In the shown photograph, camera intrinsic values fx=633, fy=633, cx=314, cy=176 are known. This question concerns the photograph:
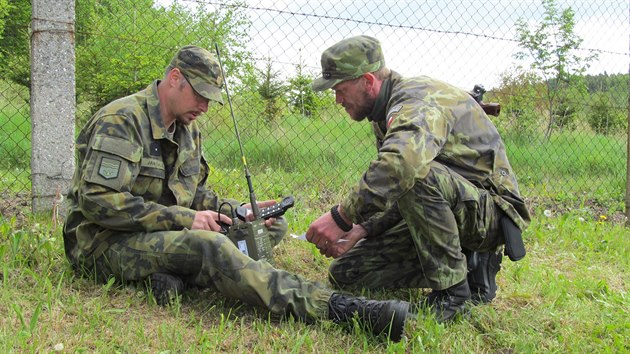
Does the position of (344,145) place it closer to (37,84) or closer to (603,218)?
(603,218)

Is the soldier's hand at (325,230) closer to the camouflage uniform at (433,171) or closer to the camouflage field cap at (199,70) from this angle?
the camouflage uniform at (433,171)

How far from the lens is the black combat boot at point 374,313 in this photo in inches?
100

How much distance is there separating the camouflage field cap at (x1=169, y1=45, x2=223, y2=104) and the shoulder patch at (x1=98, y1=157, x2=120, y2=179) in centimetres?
49

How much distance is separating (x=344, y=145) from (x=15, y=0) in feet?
27.0

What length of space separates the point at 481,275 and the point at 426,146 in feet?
2.91

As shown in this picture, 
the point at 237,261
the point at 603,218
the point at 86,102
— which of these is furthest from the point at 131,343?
the point at 86,102

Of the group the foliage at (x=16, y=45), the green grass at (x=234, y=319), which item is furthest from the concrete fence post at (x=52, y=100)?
the foliage at (x=16, y=45)

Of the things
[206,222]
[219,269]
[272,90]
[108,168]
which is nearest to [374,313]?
[219,269]

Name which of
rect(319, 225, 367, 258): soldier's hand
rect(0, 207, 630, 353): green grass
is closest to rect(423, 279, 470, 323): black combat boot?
rect(0, 207, 630, 353): green grass

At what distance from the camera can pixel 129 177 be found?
2734mm

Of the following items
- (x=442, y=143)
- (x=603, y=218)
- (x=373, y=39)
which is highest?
(x=373, y=39)

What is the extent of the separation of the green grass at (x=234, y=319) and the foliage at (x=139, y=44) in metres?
2.29

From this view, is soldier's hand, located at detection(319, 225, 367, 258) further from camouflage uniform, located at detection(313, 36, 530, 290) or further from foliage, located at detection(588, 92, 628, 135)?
foliage, located at detection(588, 92, 628, 135)

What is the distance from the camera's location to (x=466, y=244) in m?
3.00
